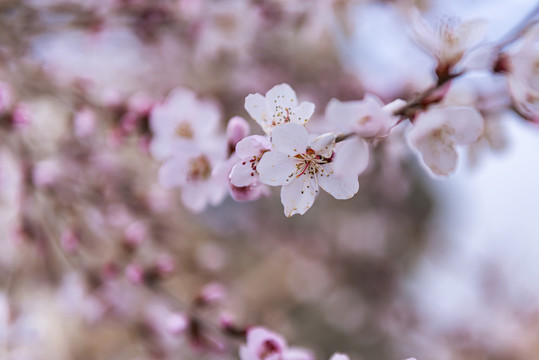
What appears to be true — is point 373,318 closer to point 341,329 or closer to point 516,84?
point 341,329

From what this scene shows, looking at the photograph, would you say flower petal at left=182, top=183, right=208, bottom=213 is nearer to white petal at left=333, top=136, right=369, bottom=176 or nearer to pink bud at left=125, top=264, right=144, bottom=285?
pink bud at left=125, top=264, right=144, bottom=285

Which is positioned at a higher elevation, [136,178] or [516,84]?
[136,178]

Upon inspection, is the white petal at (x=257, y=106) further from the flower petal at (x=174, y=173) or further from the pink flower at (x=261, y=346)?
the pink flower at (x=261, y=346)

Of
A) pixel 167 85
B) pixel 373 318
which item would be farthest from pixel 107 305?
pixel 373 318

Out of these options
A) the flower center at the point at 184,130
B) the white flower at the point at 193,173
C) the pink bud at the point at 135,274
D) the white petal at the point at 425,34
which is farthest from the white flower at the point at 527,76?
the pink bud at the point at 135,274

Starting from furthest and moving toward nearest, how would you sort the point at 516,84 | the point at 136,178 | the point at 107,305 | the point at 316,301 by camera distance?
1. the point at 316,301
2. the point at 136,178
3. the point at 107,305
4. the point at 516,84

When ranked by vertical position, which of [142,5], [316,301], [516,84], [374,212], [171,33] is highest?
[374,212]

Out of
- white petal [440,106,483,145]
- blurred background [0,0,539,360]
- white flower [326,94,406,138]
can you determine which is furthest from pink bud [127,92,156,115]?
white petal [440,106,483,145]
